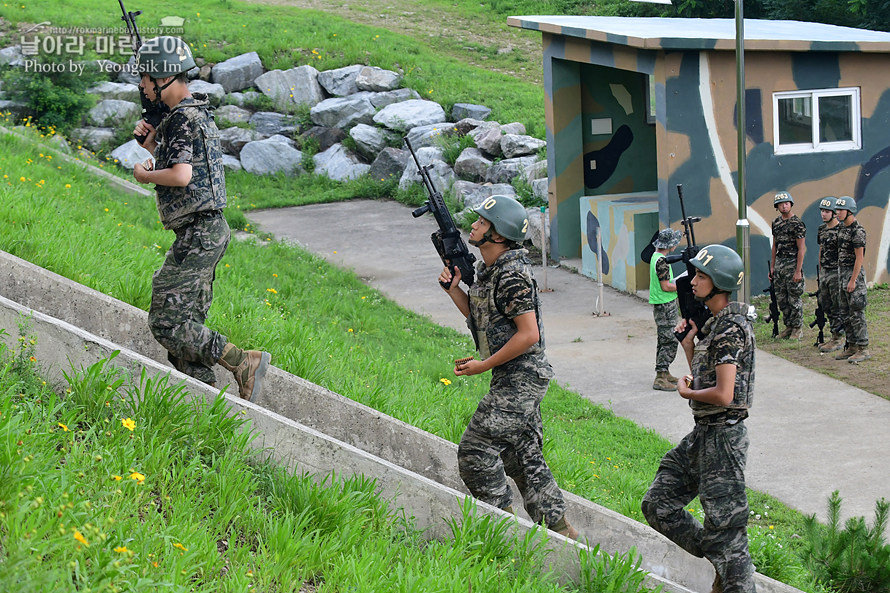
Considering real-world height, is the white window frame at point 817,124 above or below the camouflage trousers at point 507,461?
above

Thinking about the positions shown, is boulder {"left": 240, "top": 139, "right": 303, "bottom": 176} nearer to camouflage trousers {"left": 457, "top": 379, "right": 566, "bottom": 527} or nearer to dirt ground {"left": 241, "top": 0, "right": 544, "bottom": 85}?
dirt ground {"left": 241, "top": 0, "right": 544, "bottom": 85}

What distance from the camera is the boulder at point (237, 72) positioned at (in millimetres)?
22391

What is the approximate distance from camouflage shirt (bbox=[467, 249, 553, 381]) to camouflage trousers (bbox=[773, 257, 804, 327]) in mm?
7124

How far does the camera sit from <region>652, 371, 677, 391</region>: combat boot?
9797 millimetres

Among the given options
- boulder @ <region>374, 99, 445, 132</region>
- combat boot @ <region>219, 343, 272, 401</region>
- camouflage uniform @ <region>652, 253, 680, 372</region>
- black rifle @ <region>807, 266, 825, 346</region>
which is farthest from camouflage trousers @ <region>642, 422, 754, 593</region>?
boulder @ <region>374, 99, 445, 132</region>

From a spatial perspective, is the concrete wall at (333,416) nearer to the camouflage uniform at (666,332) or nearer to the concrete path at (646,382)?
the concrete path at (646,382)

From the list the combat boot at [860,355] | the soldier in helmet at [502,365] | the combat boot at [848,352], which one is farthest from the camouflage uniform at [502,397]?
the combat boot at [848,352]

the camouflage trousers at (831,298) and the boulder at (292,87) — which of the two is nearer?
the camouflage trousers at (831,298)

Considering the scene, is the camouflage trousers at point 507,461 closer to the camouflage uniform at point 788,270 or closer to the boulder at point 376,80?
the camouflage uniform at point 788,270

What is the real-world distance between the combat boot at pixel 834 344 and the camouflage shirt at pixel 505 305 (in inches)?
274

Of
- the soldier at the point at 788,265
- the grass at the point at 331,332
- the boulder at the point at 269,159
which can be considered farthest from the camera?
the boulder at the point at 269,159

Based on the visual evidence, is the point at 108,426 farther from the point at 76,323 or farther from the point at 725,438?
the point at 725,438

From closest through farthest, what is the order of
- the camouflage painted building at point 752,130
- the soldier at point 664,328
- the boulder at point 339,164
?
the soldier at point 664,328 < the camouflage painted building at point 752,130 < the boulder at point 339,164

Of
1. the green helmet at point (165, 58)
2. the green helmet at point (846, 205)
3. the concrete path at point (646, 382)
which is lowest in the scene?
the concrete path at point (646, 382)
